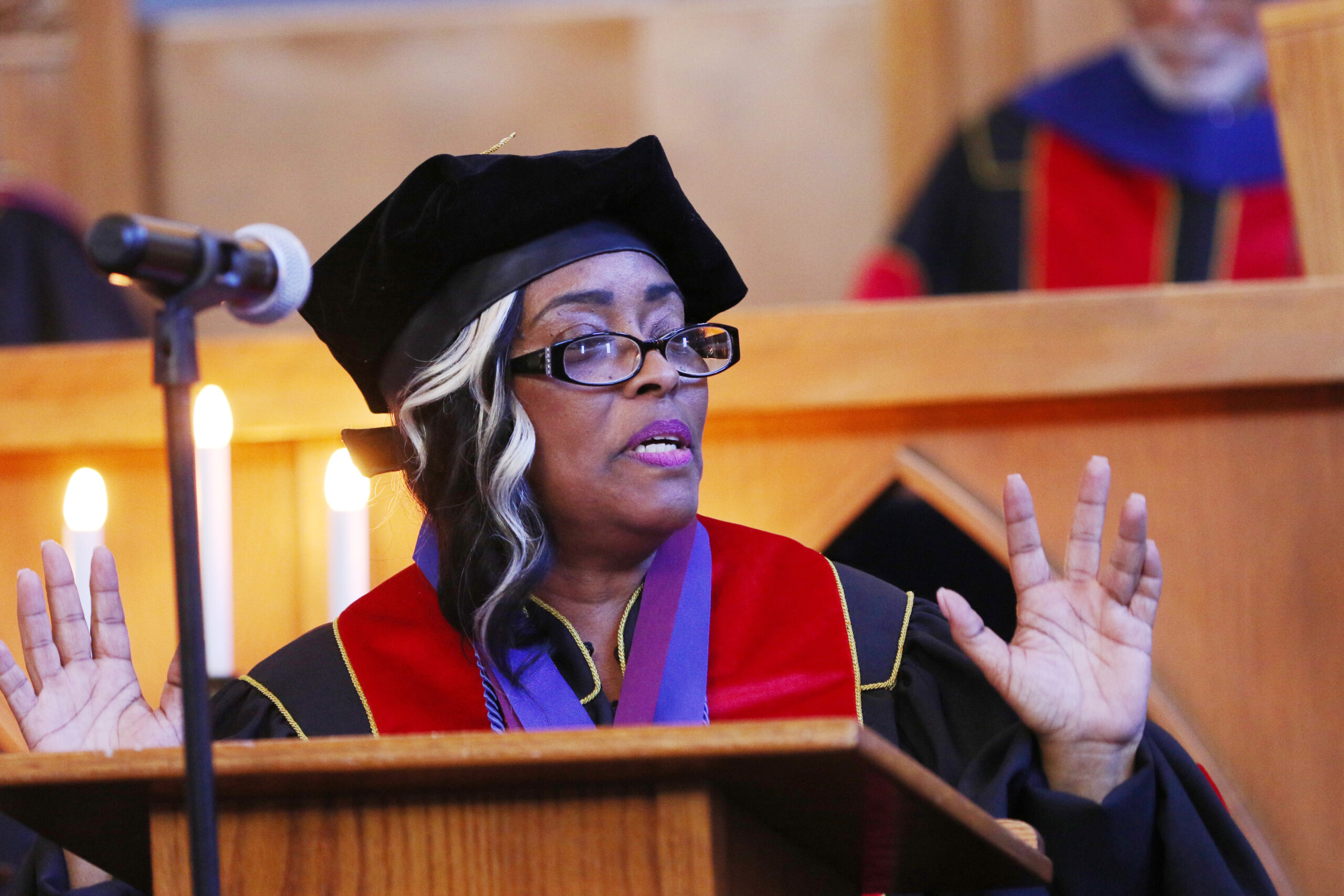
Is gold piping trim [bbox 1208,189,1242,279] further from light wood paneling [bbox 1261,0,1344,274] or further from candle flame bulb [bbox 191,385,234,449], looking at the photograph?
candle flame bulb [bbox 191,385,234,449]

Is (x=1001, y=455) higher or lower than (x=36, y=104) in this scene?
lower

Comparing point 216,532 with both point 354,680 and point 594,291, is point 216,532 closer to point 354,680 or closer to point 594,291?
point 354,680

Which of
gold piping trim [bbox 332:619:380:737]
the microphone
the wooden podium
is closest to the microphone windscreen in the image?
the microphone

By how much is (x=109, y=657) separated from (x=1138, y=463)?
1523 millimetres

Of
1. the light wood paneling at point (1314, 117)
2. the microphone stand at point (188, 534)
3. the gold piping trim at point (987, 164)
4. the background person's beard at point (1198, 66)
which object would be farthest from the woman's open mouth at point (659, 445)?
the background person's beard at point (1198, 66)

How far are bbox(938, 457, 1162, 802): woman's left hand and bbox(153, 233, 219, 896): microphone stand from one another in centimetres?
90

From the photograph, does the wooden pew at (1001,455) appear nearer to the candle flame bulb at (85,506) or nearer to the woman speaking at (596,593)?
the woman speaking at (596,593)

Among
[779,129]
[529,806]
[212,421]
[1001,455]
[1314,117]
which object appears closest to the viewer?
[529,806]

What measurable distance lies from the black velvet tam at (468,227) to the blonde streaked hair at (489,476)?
4 cm

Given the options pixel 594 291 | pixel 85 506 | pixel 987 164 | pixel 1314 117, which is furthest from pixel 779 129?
pixel 85 506

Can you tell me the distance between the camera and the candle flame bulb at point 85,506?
2.12m

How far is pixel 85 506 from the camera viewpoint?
2.15 m

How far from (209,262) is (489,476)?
2.99 feet

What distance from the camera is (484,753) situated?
4.00 ft
